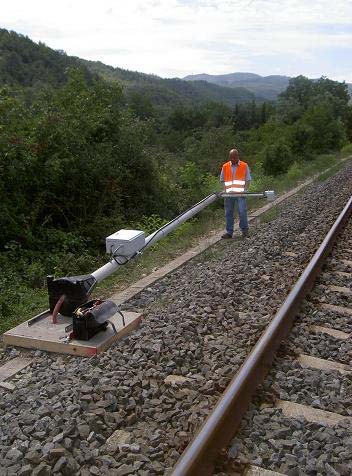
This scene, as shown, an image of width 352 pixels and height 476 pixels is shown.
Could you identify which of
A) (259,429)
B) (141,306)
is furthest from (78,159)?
→ (259,429)

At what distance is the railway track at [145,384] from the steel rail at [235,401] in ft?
0.57

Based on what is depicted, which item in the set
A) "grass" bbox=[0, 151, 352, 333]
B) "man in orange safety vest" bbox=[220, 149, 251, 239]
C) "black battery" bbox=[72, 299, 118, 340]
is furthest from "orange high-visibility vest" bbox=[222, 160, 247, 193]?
"black battery" bbox=[72, 299, 118, 340]

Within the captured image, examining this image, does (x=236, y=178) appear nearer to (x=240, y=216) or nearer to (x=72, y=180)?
(x=240, y=216)

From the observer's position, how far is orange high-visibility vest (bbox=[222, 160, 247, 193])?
10.0 metres

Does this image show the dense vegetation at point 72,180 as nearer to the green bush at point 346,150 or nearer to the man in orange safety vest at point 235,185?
the man in orange safety vest at point 235,185

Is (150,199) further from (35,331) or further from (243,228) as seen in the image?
(35,331)

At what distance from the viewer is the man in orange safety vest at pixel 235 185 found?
1003 cm

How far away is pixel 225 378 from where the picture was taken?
4.12 meters

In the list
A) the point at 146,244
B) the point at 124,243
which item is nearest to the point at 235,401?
the point at 124,243

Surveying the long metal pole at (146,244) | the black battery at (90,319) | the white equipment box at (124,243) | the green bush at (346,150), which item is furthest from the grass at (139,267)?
the green bush at (346,150)

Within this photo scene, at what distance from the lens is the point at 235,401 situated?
3648 millimetres

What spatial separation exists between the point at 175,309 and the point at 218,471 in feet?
9.09

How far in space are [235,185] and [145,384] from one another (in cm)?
646

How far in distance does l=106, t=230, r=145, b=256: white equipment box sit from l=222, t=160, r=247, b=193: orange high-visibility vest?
4293 mm
